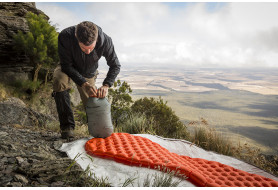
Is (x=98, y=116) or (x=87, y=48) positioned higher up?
(x=87, y=48)

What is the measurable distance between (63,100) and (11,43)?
4.95m

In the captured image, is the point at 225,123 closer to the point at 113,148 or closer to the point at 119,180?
the point at 113,148

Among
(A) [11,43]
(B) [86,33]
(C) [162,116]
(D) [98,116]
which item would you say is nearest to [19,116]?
(D) [98,116]

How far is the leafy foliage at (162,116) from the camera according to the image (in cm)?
608

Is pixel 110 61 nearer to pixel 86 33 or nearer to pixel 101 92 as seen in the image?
pixel 101 92

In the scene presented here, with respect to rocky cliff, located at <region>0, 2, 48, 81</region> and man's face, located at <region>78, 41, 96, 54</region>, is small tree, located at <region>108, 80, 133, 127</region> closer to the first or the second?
rocky cliff, located at <region>0, 2, 48, 81</region>

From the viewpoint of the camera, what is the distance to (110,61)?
12.1 feet

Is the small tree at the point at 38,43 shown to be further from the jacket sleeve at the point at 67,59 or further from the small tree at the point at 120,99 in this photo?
the jacket sleeve at the point at 67,59

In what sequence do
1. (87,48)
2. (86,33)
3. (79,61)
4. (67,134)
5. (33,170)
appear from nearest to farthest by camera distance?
(33,170)
(86,33)
(87,48)
(79,61)
(67,134)

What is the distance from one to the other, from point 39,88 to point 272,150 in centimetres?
768

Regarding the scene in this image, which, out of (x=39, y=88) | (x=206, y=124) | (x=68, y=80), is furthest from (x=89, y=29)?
(x=39, y=88)

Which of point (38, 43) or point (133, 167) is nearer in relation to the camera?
point (133, 167)

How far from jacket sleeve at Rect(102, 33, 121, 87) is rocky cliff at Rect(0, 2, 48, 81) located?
5.04 metres

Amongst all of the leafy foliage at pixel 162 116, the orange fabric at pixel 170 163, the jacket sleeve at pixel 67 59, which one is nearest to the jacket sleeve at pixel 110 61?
the jacket sleeve at pixel 67 59
